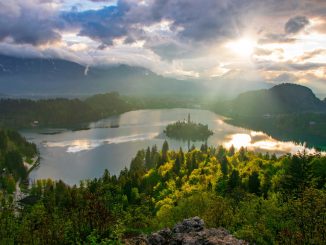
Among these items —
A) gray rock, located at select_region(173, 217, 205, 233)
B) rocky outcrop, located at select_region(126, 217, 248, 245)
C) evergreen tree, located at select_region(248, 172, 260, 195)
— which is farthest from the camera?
evergreen tree, located at select_region(248, 172, 260, 195)

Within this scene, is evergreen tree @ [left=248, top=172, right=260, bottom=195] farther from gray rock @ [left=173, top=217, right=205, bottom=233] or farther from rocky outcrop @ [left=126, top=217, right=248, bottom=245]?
rocky outcrop @ [left=126, top=217, right=248, bottom=245]

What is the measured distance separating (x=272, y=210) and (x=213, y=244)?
13.5 metres

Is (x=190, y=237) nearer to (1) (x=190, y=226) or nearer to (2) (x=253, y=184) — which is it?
(1) (x=190, y=226)

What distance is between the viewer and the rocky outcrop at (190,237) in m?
26.2

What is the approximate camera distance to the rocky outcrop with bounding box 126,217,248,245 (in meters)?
26.2

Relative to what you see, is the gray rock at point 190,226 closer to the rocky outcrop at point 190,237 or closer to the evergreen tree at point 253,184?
the rocky outcrop at point 190,237

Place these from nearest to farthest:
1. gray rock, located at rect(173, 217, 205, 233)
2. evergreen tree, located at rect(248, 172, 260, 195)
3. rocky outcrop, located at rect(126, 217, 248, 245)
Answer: rocky outcrop, located at rect(126, 217, 248, 245) < gray rock, located at rect(173, 217, 205, 233) < evergreen tree, located at rect(248, 172, 260, 195)

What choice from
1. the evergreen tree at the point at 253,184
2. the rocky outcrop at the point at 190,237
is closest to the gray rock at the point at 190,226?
the rocky outcrop at the point at 190,237

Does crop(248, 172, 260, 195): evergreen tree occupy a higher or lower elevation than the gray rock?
lower

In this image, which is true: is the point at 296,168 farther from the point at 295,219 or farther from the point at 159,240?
the point at 159,240

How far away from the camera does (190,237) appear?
2766 centimetres

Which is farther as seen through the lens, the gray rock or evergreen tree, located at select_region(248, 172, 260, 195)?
evergreen tree, located at select_region(248, 172, 260, 195)

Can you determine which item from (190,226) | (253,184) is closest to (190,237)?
(190,226)

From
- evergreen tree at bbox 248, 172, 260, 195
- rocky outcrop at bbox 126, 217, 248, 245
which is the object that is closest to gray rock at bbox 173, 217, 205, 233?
rocky outcrop at bbox 126, 217, 248, 245
